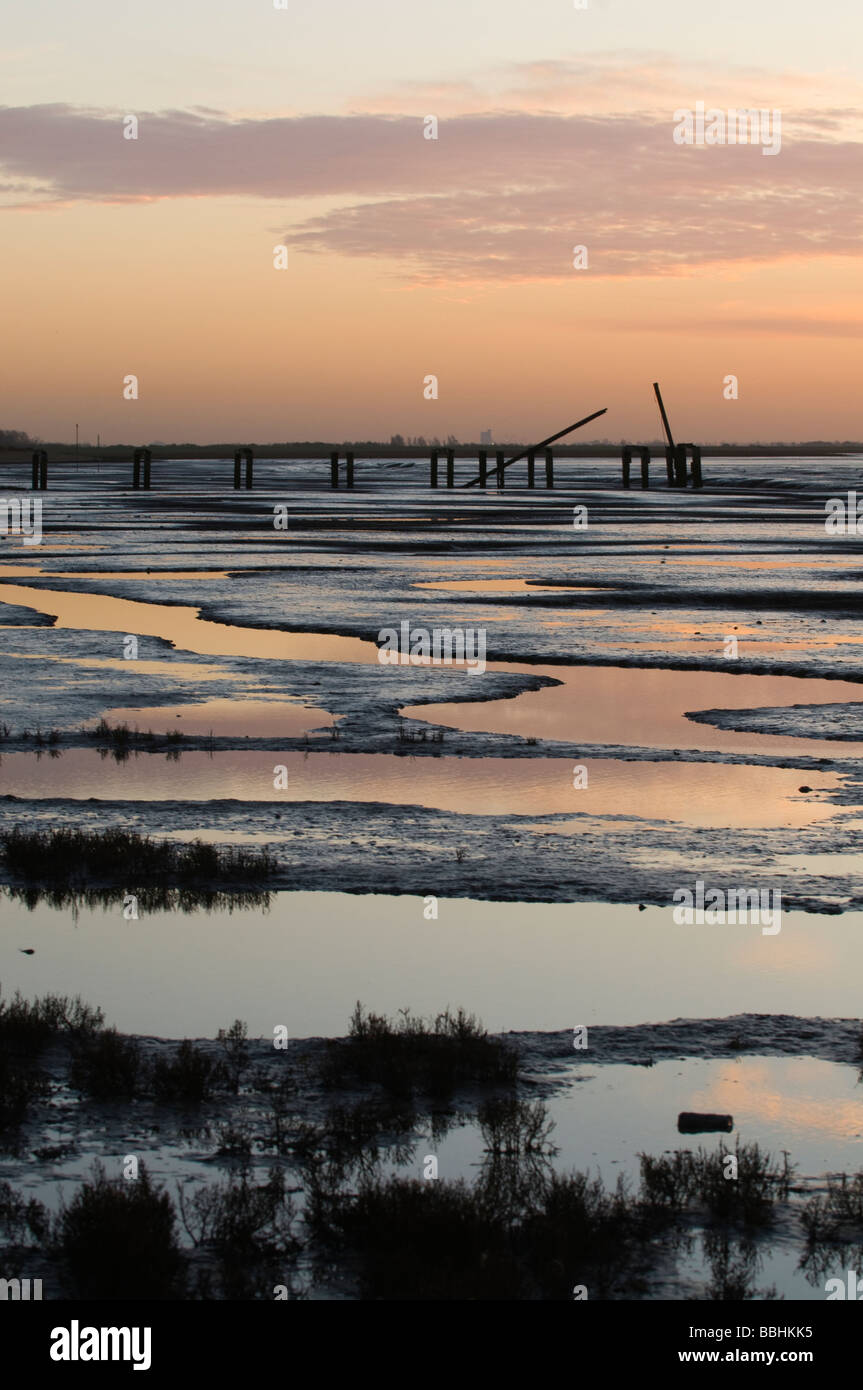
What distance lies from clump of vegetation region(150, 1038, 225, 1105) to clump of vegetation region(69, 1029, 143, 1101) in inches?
3.1

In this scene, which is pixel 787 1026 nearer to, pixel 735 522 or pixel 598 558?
pixel 598 558

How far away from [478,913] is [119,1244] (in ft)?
13.3

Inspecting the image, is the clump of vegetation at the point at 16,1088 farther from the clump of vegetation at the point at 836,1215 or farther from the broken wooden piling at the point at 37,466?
the broken wooden piling at the point at 37,466

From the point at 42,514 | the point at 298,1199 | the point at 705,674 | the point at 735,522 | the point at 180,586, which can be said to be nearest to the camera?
the point at 298,1199

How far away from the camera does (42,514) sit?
58.1m

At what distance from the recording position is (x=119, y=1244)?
4.90m

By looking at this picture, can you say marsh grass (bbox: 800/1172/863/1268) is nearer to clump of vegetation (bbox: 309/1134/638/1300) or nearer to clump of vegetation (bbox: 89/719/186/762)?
clump of vegetation (bbox: 309/1134/638/1300)

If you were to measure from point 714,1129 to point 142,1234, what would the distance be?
6.82 ft

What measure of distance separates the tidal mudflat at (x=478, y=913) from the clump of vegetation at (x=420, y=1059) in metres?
0.06

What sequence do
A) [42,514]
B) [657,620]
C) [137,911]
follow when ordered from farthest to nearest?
[42,514]
[657,620]
[137,911]

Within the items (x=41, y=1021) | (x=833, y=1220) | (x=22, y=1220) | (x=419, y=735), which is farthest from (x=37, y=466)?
(x=833, y=1220)

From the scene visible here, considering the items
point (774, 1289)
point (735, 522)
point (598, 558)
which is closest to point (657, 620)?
point (598, 558)

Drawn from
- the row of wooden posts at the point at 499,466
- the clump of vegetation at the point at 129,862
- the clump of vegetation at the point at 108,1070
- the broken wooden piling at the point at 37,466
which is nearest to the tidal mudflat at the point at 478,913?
the clump of vegetation at the point at 108,1070

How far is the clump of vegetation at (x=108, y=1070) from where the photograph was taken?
6188 mm
